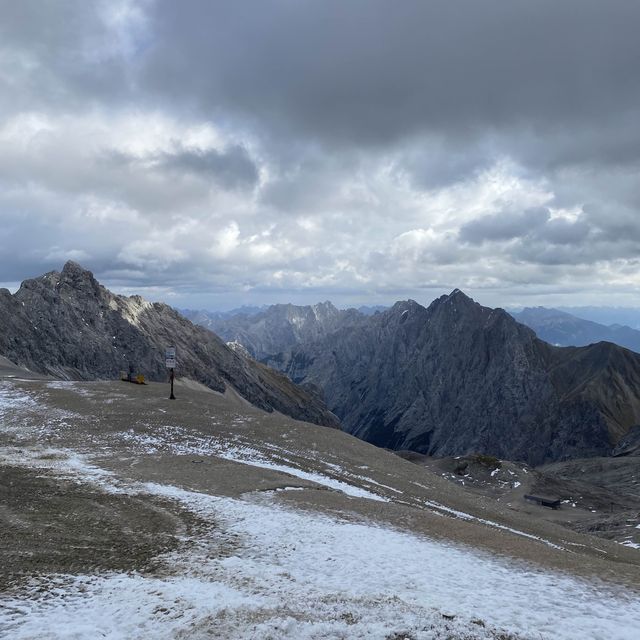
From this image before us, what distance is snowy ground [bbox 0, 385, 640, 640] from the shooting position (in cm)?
1220

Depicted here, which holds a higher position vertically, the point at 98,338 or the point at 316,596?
the point at 98,338

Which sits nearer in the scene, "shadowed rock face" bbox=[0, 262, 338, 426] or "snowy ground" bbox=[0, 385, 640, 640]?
"snowy ground" bbox=[0, 385, 640, 640]

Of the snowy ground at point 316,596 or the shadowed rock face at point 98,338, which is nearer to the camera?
the snowy ground at point 316,596

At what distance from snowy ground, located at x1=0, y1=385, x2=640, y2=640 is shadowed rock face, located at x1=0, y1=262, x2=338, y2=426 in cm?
10494

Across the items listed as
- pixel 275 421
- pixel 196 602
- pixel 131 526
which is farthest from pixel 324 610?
pixel 275 421

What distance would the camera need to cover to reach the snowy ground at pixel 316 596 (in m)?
12.2

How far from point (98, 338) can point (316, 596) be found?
464 feet

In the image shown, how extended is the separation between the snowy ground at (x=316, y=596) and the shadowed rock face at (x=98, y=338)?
104943 mm

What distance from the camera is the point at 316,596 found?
46.3 ft

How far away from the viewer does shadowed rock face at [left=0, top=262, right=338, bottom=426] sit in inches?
4695

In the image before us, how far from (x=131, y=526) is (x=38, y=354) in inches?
4519

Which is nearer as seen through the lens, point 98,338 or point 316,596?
point 316,596

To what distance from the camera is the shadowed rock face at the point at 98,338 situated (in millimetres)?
119250

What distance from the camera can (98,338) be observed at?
464 ft
